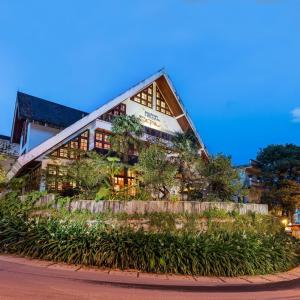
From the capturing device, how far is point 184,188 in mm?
17594

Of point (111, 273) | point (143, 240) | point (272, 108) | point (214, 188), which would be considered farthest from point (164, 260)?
point (272, 108)

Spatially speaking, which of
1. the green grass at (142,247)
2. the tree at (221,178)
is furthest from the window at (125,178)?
the green grass at (142,247)

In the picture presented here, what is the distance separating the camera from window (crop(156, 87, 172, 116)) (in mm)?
25016

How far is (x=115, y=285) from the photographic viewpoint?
7.30m

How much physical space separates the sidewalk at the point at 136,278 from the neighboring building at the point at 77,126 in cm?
793

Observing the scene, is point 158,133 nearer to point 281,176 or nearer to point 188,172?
point 188,172

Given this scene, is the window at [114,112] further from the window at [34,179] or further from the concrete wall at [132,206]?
the concrete wall at [132,206]

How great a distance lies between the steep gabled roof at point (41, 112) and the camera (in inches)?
835

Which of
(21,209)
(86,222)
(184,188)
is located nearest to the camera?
(86,222)

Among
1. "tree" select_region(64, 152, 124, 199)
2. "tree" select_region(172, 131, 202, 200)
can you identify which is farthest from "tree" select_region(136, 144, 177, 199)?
"tree" select_region(172, 131, 202, 200)

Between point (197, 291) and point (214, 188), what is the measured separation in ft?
31.0

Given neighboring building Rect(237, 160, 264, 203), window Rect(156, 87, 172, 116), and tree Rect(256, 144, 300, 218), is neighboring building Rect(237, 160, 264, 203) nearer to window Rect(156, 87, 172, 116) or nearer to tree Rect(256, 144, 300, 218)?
tree Rect(256, 144, 300, 218)

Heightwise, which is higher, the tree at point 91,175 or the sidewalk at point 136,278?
the tree at point 91,175

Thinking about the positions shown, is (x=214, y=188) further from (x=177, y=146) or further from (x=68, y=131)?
(x=68, y=131)
